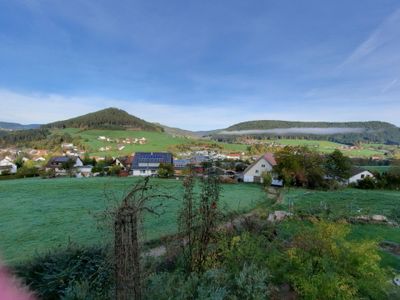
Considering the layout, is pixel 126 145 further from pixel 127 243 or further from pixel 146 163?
pixel 127 243

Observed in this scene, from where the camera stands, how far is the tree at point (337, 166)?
3372cm

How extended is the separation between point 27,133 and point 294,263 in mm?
129198

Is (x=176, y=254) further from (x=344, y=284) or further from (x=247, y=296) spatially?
(x=344, y=284)

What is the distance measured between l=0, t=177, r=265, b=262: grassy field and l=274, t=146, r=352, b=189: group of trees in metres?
9.29

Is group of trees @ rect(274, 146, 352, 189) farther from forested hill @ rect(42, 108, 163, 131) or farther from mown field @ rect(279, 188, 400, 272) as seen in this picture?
forested hill @ rect(42, 108, 163, 131)

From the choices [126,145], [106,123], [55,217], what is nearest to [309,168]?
[55,217]

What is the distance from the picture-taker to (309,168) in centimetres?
3225

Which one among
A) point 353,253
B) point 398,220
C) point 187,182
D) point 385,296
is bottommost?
point 398,220

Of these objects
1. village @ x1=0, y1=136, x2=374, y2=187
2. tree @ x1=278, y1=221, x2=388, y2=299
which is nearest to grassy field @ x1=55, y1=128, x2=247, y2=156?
village @ x1=0, y1=136, x2=374, y2=187

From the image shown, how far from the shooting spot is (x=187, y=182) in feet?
21.9

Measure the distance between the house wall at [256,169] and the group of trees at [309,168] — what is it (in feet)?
19.7

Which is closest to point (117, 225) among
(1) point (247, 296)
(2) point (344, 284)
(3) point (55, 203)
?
(1) point (247, 296)

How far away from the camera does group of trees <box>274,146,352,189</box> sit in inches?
1244

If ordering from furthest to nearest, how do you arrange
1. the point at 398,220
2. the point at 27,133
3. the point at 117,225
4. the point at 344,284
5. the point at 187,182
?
the point at 27,133
the point at 398,220
the point at 187,182
the point at 344,284
the point at 117,225
